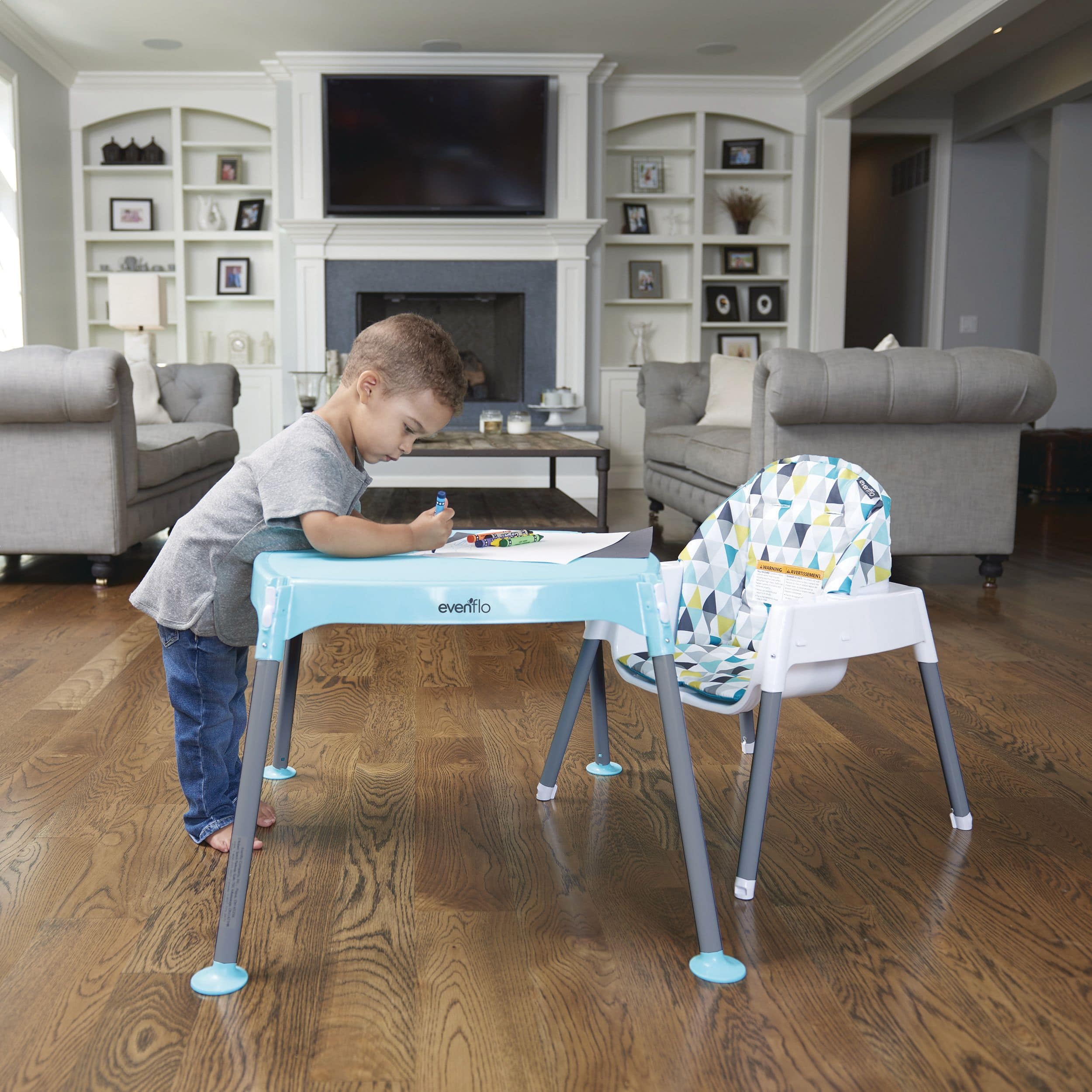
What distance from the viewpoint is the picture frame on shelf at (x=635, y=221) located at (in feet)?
21.9

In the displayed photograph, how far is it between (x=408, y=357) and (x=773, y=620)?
0.53 m

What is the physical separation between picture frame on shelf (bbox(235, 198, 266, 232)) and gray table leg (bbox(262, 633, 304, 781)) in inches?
214

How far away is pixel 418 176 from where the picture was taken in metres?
6.25

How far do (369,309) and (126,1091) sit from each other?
5991 millimetres

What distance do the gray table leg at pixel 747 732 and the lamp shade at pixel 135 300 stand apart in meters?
4.31

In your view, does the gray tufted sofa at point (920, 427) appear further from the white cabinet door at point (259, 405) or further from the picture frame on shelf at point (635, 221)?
the white cabinet door at point (259, 405)

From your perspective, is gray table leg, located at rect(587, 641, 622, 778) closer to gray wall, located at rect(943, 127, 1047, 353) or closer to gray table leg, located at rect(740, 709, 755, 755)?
gray table leg, located at rect(740, 709, 755, 755)

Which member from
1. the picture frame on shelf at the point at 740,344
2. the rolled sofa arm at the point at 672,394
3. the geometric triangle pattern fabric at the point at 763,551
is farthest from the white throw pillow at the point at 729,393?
the geometric triangle pattern fabric at the point at 763,551

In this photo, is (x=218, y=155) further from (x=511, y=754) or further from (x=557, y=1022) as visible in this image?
(x=557, y=1022)

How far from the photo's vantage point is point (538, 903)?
129cm

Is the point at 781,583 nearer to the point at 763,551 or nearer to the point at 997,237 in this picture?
the point at 763,551

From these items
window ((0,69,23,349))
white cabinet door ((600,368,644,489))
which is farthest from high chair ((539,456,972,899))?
window ((0,69,23,349))

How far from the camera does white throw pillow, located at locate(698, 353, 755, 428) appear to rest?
485 centimetres

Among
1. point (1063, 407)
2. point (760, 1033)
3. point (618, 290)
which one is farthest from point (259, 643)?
point (1063, 407)
